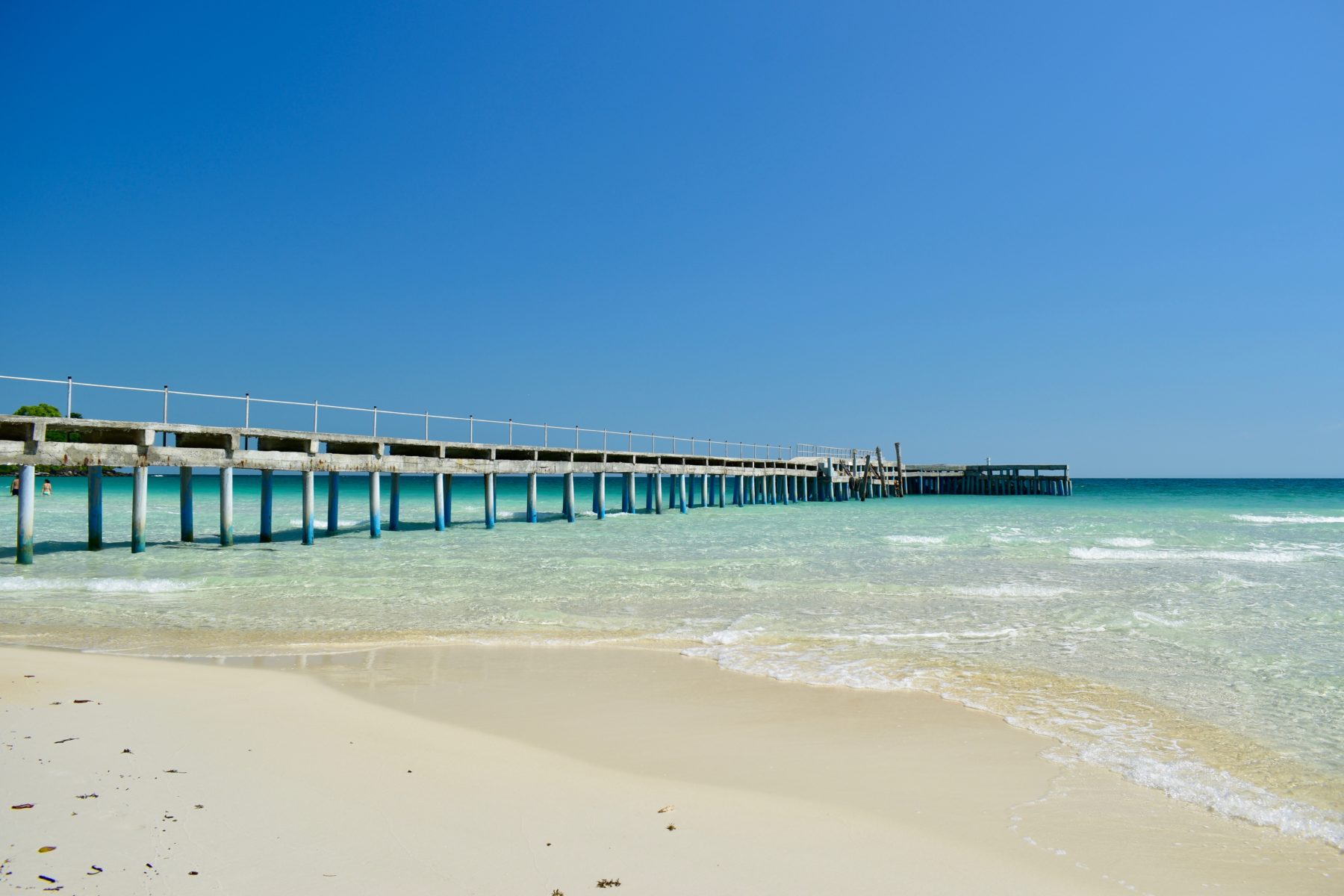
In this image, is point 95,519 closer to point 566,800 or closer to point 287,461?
point 287,461

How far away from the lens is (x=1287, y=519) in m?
37.5

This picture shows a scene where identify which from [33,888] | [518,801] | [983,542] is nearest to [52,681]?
[33,888]

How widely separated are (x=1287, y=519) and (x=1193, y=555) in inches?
915

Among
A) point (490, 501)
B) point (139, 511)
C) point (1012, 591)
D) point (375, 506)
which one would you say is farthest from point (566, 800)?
point (490, 501)

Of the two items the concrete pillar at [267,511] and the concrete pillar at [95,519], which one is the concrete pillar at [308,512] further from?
the concrete pillar at [95,519]

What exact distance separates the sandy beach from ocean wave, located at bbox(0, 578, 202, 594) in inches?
257

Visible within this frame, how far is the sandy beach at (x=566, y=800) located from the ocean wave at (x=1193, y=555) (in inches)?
596

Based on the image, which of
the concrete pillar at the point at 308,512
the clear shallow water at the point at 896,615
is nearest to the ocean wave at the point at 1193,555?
the clear shallow water at the point at 896,615

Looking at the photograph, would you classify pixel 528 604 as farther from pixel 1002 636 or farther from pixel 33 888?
pixel 33 888

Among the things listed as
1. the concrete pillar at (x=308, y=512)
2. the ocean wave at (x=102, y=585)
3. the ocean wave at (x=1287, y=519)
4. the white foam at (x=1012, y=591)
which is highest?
the concrete pillar at (x=308, y=512)

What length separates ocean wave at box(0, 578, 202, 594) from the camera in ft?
40.7

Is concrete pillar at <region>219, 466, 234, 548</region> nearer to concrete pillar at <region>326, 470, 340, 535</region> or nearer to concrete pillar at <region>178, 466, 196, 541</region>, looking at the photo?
concrete pillar at <region>178, 466, 196, 541</region>

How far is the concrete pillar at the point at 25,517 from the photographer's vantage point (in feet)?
49.0

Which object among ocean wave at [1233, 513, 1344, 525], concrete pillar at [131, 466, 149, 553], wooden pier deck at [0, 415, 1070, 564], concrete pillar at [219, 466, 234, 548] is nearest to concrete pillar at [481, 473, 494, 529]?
wooden pier deck at [0, 415, 1070, 564]
